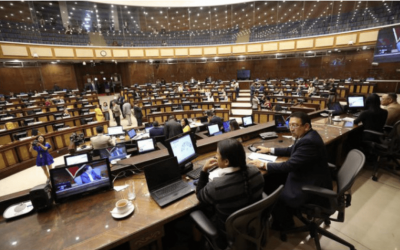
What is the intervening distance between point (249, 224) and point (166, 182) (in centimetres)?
98

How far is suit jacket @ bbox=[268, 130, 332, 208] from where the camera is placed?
198 centimetres

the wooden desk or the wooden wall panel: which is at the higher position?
the wooden wall panel

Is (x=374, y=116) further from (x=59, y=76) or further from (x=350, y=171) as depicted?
(x=59, y=76)

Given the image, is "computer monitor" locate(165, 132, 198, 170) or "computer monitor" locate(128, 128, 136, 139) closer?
"computer monitor" locate(165, 132, 198, 170)

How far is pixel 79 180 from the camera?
79.0 inches

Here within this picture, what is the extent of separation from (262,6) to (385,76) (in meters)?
11.3

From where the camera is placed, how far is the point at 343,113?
531 cm

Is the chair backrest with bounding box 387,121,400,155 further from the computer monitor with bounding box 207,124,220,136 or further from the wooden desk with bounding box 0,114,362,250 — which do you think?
the wooden desk with bounding box 0,114,362,250

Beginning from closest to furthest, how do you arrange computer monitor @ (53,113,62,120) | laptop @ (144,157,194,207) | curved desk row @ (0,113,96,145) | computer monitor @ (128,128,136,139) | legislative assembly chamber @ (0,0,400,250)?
legislative assembly chamber @ (0,0,400,250) → laptop @ (144,157,194,207) → computer monitor @ (128,128,136,139) → curved desk row @ (0,113,96,145) → computer monitor @ (53,113,62,120)

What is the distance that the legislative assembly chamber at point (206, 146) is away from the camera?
5.30ft

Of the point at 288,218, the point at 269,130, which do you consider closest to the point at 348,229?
the point at 288,218

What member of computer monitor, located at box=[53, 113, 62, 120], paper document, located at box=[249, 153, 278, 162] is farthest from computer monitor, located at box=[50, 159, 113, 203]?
computer monitor, located at box=[53, 113, 62, 120]

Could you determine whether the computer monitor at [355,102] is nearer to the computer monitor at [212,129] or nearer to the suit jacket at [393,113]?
the suit jacket at [393,113]

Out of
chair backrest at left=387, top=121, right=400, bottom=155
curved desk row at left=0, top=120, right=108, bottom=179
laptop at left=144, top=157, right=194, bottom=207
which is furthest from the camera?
curved desk row at left=0, top=120, right=108, bottom=179
